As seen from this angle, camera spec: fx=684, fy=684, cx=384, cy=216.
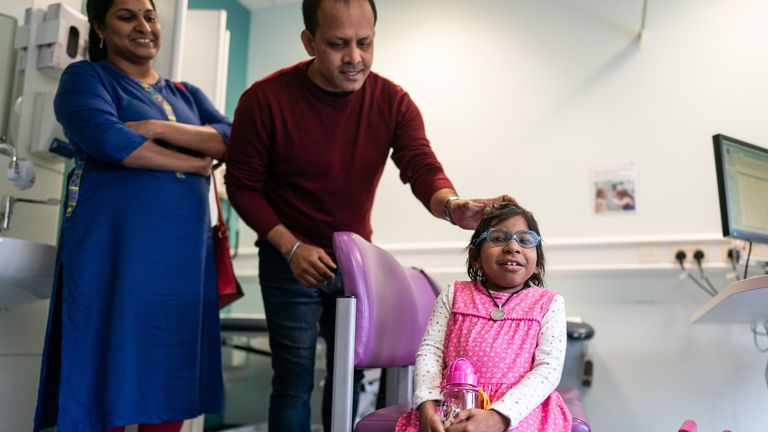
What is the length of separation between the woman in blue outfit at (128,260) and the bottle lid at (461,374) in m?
0.79

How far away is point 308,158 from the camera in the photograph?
1659 millimetres

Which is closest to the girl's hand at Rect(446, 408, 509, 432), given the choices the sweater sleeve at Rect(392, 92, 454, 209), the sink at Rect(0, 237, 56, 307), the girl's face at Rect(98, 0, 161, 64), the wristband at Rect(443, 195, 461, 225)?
the wristband at Rect(443, 195, 461, 225)

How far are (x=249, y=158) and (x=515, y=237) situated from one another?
668 millimetres

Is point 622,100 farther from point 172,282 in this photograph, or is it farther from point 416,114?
point 172,282

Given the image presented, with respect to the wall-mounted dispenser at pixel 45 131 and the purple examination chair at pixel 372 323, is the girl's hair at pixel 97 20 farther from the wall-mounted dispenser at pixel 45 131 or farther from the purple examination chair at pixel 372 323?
the purple examination chair at pixel 372 323

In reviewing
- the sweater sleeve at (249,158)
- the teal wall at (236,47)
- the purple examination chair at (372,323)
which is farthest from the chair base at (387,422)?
the teal wall at (236,47)

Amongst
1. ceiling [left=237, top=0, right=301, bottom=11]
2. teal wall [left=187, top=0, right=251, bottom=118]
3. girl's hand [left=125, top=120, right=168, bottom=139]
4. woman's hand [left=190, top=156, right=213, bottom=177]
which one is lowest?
woman's hand [left=190, top=156, right=213, bottom=177]

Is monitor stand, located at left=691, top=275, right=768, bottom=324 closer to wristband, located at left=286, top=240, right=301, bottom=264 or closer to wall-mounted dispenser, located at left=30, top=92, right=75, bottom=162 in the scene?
wristband, located at left=286, top=240, right=301, bottom=264

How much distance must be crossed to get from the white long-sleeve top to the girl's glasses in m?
0.12

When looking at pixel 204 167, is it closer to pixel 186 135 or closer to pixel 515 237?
pixel 186 135

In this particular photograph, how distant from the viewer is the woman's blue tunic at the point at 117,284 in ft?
5.19

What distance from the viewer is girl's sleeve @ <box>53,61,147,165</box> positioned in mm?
1610

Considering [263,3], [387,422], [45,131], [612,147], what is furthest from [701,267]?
[263,3]

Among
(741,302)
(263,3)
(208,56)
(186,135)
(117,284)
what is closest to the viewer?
(117,284)
